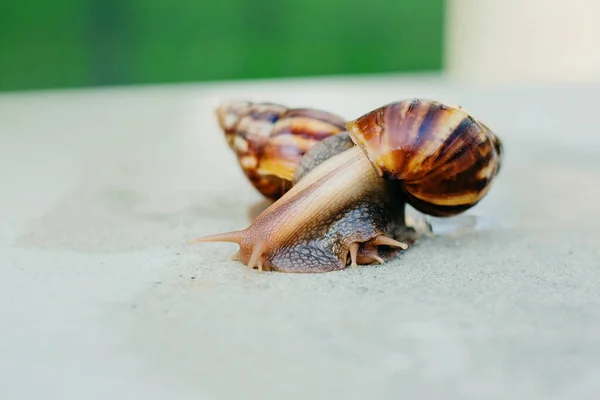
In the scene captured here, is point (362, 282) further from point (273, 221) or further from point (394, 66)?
point (394, 66)

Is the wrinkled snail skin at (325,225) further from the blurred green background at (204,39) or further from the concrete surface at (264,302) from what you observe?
the blurred green background at (204,39)

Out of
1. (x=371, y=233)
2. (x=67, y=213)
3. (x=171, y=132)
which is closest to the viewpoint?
(x=371, y=233)

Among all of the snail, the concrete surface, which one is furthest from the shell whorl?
the concrete surface

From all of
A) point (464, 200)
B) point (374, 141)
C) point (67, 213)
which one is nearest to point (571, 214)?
point (464, 200)

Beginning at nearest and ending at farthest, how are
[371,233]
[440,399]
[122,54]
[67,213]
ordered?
1. [440,399]
2. [371,233]
3. [67,213]
4. [122,54]

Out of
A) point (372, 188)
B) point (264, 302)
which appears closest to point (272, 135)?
point (372, 188)

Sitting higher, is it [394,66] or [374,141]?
[374,141]

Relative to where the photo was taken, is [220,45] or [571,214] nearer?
[571,214]
